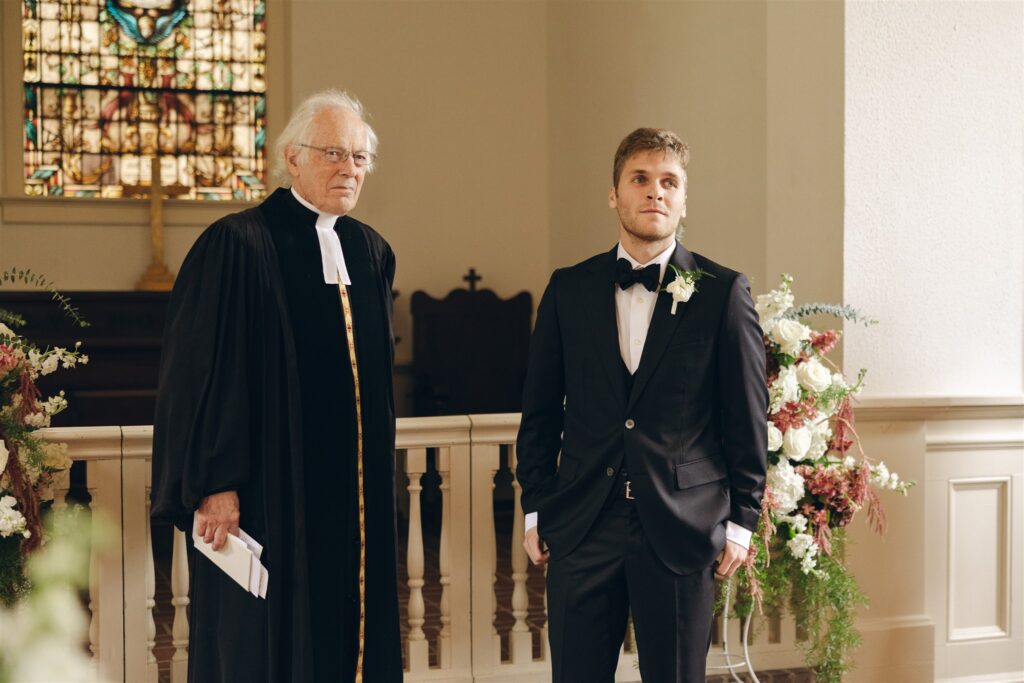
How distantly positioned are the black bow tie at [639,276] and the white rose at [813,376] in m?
1.07

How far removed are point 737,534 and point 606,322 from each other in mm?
566

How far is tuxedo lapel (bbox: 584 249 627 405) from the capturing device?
8.02 feet

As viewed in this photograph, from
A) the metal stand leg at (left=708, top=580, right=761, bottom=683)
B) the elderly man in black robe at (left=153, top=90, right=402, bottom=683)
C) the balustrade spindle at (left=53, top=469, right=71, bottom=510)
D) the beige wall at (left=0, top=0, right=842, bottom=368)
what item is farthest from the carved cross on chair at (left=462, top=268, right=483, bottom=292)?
the elderly man in black robe at (left=153, top=90, right=402, bottom=683)

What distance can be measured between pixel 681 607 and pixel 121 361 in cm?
531

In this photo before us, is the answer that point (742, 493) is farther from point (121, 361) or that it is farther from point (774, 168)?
point (121, 361)

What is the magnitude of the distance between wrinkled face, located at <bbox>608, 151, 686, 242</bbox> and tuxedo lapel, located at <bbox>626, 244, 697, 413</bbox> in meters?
0.11

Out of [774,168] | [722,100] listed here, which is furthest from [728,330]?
[722,100]

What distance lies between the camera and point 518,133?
856 centimetres

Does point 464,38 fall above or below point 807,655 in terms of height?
above

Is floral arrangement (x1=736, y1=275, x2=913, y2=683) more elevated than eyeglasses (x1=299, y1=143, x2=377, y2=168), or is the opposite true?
eyeglasses (x1=299, y1=143, x2=377, y2=168)

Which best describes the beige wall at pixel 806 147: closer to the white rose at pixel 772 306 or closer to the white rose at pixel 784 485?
the white rose at pixel 772 306

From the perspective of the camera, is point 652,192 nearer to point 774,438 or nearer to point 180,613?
point 774,438

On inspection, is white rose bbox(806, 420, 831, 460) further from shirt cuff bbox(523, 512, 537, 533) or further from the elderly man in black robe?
the elderly man in black robe

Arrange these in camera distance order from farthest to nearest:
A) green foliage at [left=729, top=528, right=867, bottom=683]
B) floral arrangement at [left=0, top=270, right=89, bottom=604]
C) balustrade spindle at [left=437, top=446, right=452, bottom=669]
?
balustrade spindle at [left=437, top=446, right=452, bottom=669] < green foliage at [left=729, top=528, right=867, bottom=683] < floral arrangement at [left=0, top=270, right=89, bottom=604]
